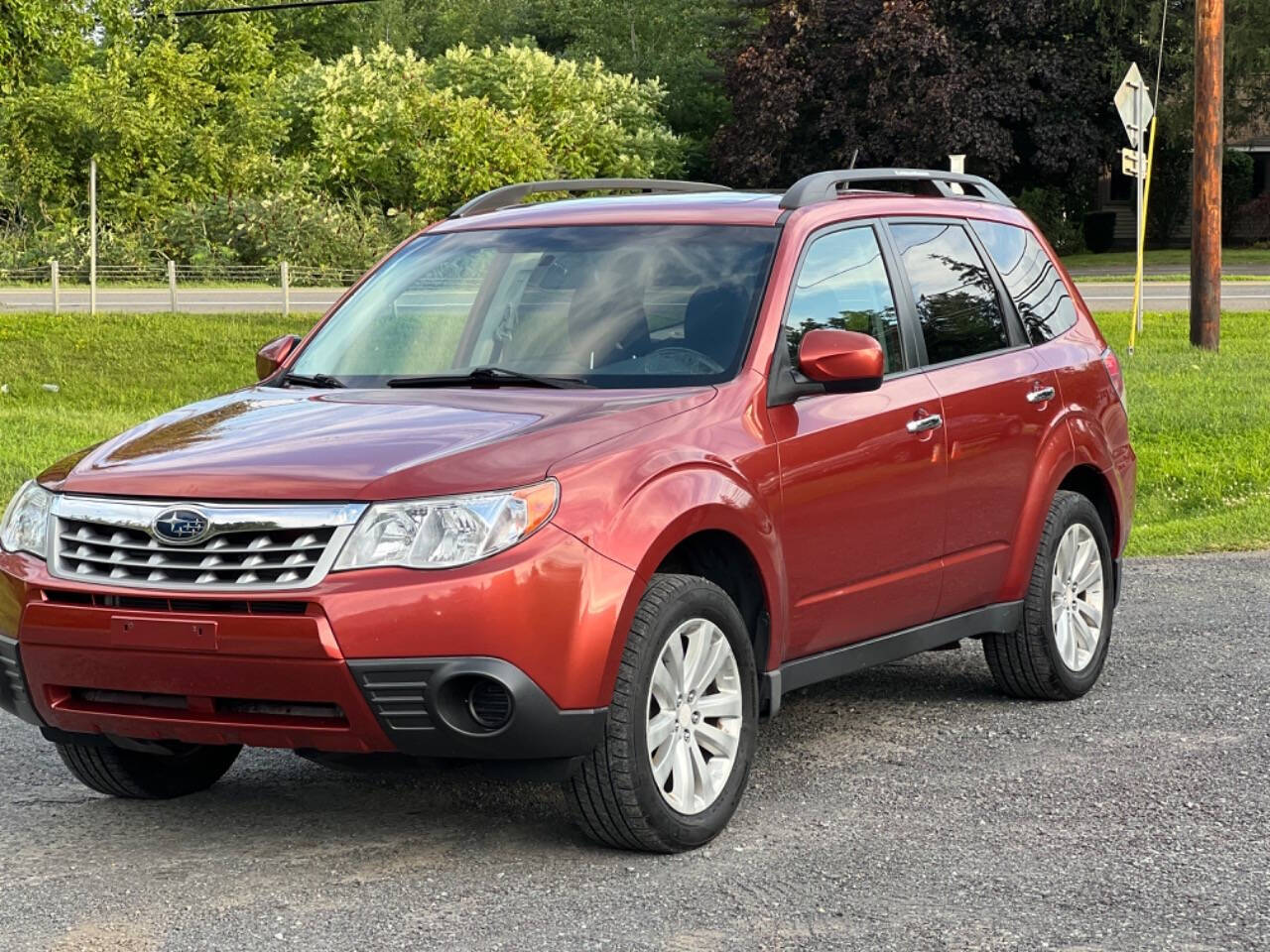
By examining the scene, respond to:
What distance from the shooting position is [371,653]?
4816 millimetres

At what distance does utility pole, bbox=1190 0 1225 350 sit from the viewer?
21.4m

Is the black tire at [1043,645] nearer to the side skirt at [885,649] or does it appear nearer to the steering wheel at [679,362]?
the side skirt at [885,649]

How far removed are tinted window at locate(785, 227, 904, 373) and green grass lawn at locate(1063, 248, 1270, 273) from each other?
1394 inches

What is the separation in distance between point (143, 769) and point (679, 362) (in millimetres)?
2026

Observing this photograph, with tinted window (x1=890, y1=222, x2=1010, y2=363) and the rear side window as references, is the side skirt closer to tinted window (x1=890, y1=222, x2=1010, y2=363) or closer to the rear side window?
tinted window (x1=890, y1=222, x2=1010, y2=363)

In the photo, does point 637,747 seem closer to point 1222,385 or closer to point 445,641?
point 445,641

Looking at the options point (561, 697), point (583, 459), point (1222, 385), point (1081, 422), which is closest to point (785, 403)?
point (583, 459)

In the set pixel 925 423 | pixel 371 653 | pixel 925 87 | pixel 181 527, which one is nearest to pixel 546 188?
pixel 925 423

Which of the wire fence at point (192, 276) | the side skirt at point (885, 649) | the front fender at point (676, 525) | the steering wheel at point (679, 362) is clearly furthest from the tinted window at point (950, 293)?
the wire fence at point (192, 276)

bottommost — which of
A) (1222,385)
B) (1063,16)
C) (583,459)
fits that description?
(1222,385)

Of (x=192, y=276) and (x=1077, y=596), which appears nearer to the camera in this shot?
(x=1077, y=596)

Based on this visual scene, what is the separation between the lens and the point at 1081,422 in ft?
24.4

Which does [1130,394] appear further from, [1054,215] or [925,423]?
[1054,215]

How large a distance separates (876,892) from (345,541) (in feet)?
5.20
